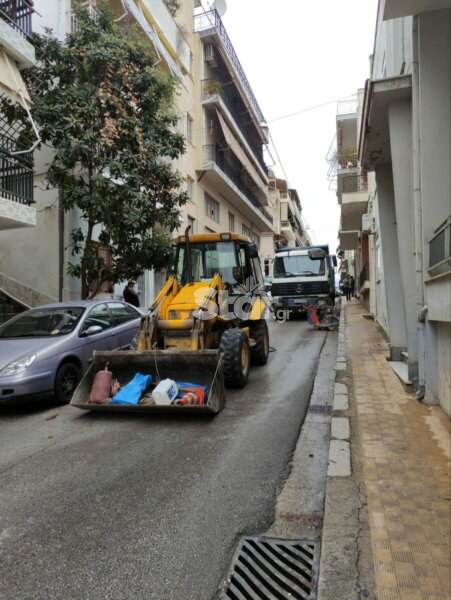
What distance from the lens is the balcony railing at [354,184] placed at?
63.7 feet

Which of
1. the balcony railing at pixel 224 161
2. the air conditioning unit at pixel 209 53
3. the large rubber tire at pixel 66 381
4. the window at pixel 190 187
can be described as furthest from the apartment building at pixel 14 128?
the air conditioning unit at pixel 209 53

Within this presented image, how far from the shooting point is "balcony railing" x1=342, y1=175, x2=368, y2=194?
19.4 m

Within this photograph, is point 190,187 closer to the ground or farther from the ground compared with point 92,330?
farther from the ground

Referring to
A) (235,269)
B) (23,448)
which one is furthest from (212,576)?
(235,269)

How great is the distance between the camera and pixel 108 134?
10383 millimetres

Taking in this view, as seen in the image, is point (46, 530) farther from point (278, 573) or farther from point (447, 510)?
point (447, 510)

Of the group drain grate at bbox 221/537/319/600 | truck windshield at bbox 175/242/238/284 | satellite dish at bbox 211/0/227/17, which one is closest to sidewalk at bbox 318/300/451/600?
drain grate at bbox 221/537/319/600

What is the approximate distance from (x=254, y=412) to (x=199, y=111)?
72.6 feet

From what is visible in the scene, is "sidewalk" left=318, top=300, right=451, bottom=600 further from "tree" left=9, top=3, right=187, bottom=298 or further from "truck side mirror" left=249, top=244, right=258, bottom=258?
"tree" left=9, top=3, right=187, bottom=298

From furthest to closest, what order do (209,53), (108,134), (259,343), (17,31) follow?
(209,53) < (17,31) < (108,134) < (259,343)

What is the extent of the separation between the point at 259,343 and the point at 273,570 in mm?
6355

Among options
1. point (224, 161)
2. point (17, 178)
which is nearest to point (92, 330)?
point (17, 178)

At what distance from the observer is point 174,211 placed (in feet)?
40.8

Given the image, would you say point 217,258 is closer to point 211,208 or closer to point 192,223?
point 192,223
